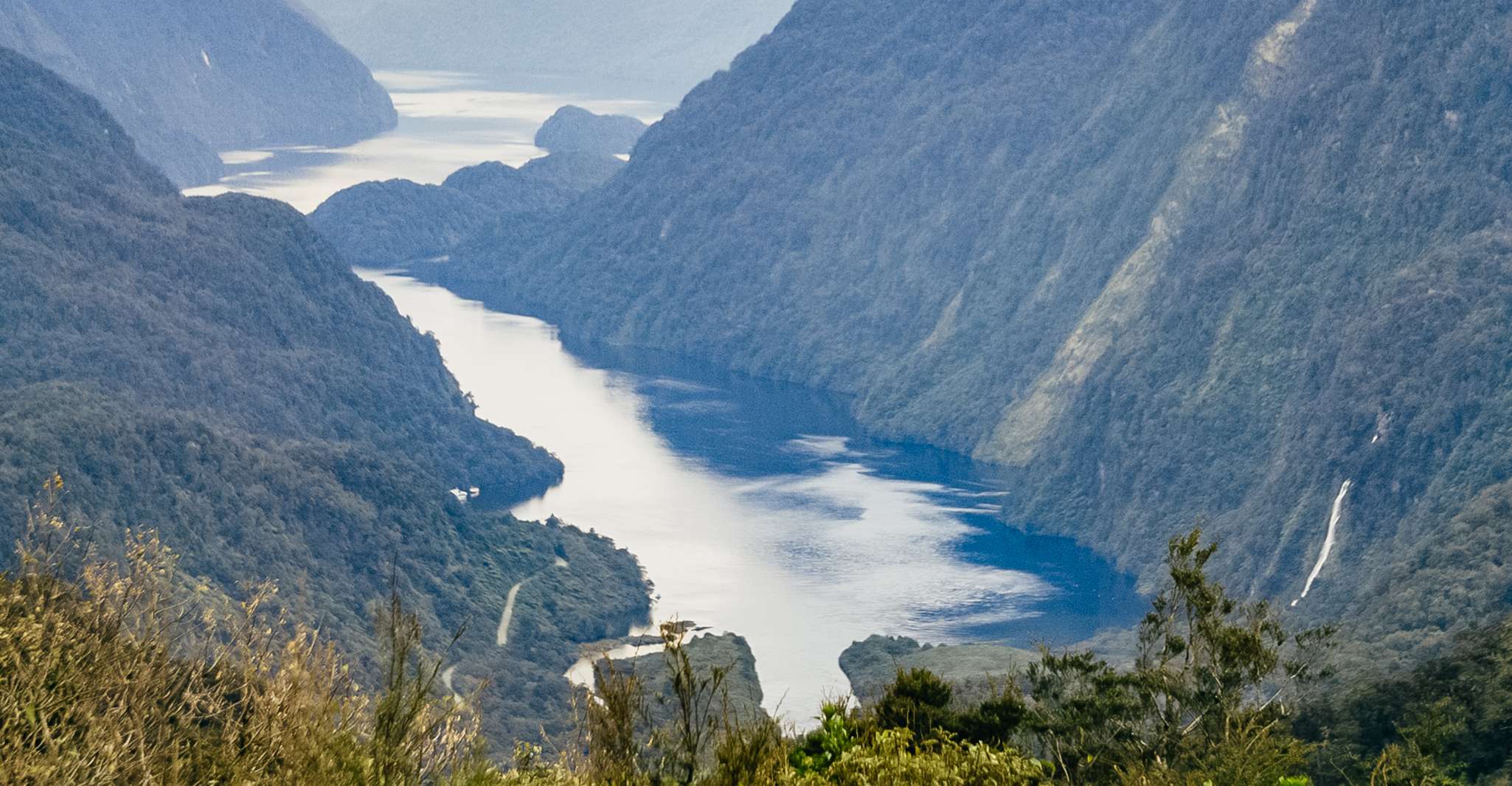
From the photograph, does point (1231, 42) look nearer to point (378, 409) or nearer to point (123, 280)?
point (378, 409)

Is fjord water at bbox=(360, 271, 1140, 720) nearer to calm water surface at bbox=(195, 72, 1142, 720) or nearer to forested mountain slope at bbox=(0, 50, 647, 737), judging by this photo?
calm water surface at bbox=(195, 72, 1142, 720)

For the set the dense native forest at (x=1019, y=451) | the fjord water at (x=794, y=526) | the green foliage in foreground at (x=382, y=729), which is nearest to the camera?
the green foliage in foreground at (x=382, y=729)

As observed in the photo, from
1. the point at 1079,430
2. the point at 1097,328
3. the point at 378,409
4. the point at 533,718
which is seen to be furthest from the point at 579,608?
the point at 1097,328

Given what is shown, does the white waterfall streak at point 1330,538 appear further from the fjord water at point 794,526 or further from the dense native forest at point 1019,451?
the fjord water at point 794,526

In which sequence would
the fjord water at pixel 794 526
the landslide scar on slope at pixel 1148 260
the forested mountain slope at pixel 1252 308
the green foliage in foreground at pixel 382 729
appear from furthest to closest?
the landslide scar on slope at pixel 1148 260 < the fjord water at pixel 794 526 < the forested mountain slope at pixel 1252 308 < the green foliage in foreground at pixel 382 729

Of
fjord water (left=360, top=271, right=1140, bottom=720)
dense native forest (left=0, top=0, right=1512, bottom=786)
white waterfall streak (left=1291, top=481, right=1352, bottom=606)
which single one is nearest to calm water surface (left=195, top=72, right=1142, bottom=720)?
fjord water (left=360, top=271, right=1140, bottom=720)

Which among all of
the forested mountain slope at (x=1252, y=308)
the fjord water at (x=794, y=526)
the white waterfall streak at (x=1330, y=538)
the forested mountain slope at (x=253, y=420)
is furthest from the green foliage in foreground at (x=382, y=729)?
the white waterfall streak at (x=1330, y=538)

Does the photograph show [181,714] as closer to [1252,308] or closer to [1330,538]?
[1330,538]
